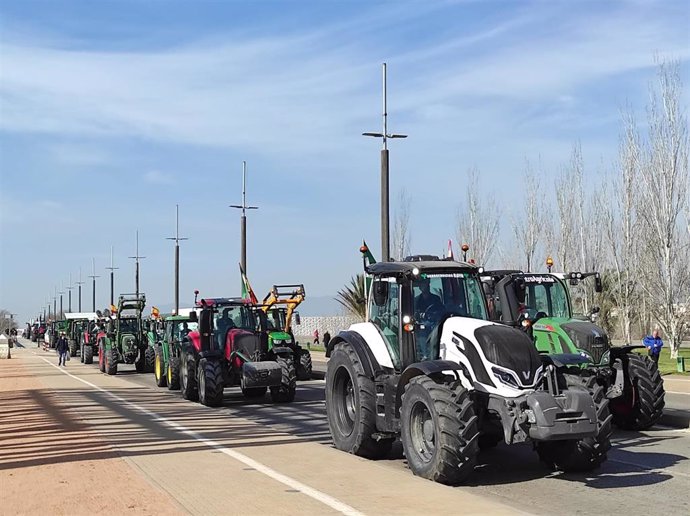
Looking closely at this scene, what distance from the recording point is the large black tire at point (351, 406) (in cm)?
1112

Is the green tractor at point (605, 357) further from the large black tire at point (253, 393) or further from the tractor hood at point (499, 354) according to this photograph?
the large black tire at point (253, 393)

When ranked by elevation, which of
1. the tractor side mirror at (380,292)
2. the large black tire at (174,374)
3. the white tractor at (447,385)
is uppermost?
the tractor side mirror at (380,292)

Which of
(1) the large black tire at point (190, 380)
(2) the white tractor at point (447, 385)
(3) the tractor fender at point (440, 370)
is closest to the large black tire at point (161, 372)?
(1) the large black tire at point (190, 380)

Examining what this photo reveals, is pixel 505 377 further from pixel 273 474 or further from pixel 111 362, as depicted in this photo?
pixel 111 362

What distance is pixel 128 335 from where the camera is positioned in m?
35.4

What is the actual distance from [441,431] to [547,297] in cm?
751

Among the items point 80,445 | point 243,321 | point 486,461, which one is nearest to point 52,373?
point 243,321

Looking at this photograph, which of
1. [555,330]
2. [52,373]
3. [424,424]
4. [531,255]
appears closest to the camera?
[424,424]

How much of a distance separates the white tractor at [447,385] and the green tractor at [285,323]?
8618mm

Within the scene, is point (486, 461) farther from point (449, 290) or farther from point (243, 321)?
point (243, 321)

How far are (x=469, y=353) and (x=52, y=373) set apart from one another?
27987 mm

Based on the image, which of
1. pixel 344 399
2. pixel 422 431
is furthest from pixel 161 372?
pixel 422 431

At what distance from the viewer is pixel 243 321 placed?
806 inches

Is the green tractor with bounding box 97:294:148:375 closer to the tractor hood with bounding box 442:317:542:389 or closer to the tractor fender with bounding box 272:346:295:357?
the tractor fender with bounding box 272:346:295:357
